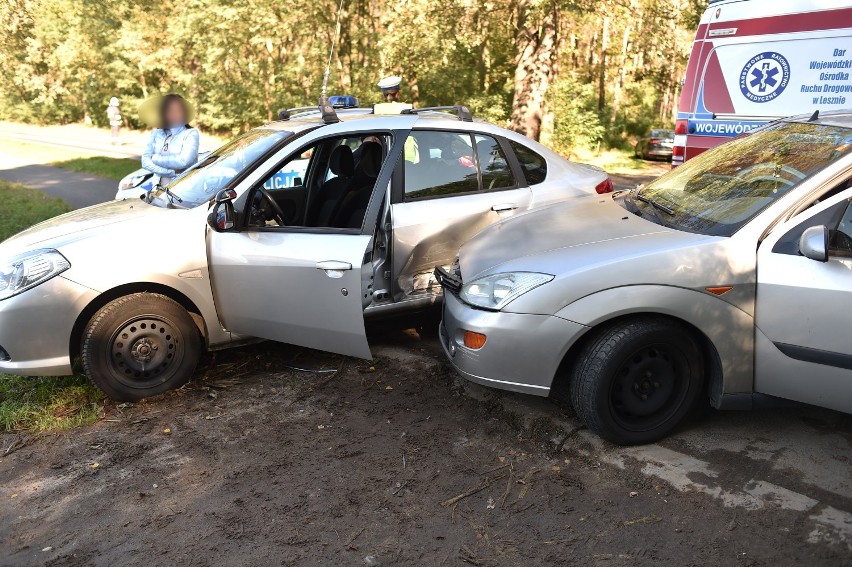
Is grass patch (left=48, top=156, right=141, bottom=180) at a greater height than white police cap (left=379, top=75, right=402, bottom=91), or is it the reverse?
white police cap (left=379, top=75, right=402, bottom=91)

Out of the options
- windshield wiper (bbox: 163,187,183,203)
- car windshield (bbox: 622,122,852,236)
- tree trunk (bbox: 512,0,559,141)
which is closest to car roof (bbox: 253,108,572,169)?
windshield wiper (bbox: 163,187,183,203)

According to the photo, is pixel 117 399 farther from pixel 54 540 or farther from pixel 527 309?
pixel 527 309

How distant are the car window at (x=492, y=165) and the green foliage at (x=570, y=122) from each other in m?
15.0

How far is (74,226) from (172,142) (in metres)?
2.84

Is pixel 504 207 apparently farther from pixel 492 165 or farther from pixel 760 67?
pixel 760 67

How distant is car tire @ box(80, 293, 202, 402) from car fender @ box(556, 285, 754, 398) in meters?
2.45

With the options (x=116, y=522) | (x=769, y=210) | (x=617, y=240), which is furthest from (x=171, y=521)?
(x=769, y=210)

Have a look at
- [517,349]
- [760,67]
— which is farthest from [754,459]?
[760,67]

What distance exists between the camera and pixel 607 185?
5.98 m

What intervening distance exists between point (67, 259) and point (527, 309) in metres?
2.74

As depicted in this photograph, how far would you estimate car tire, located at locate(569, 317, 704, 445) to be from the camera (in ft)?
12.1

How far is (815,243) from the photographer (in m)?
3.40

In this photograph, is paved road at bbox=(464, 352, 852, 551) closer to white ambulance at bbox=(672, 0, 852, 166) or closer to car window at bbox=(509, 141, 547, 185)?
car window at bbox=(509, 141, 547, 185)

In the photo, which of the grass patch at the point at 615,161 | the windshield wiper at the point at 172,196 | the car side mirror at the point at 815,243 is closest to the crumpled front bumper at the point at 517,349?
the car side mirror at the point at 815,243
